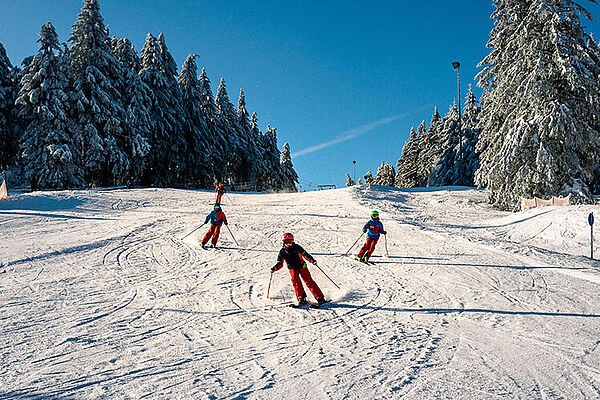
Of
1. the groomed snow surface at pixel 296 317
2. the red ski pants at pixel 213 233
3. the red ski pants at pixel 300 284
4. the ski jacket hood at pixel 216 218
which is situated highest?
the ski jacket hood at pixel 216 218

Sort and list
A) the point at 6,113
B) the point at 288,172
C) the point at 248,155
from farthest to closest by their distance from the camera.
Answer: the point at 288,172
the point at 248,155
the point at 6,113

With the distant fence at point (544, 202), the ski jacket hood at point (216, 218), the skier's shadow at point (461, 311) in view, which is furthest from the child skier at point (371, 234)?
the distant fence at point (544, 202)

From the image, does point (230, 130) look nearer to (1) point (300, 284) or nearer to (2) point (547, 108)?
(2) point (547, 108)

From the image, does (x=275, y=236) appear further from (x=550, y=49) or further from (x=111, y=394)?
(x=550, y=49)

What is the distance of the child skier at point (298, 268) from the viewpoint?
6656 millimetres

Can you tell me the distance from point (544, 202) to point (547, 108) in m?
4.99

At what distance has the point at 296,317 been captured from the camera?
607 cm

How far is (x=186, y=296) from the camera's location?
702 centimetres

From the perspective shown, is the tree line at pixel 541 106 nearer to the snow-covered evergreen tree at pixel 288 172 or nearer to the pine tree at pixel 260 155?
the pine tree at pixel 260 155

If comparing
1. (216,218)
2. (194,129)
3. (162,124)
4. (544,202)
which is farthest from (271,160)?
(216,218)

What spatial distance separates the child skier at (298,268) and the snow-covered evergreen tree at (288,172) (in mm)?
40332

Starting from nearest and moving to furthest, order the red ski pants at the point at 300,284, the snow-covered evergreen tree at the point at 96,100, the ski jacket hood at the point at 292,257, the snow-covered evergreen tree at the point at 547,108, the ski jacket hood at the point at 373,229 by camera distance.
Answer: the red ski pants at the point at 300,284 < the ski jacket hood at the point at 292,257 < the ski jacket hood at the point at 373,229 < the snow-covered evergreen tree at the point at 547,108 < the snow-covered evergreen tree at the point at 96,100

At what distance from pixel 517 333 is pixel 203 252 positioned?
27.4 feet

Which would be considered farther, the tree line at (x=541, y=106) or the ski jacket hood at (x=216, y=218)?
the tree line at (x=541, y=106)
